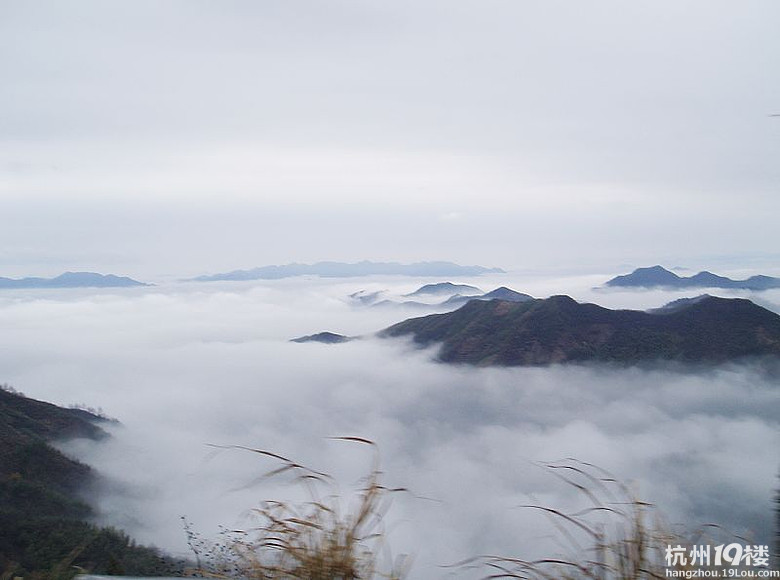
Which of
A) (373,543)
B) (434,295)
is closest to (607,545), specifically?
(373,543)

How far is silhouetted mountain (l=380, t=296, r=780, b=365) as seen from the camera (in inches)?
1945

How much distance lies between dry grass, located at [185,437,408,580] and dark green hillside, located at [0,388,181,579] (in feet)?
1.80

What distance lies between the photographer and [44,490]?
25.7 metres

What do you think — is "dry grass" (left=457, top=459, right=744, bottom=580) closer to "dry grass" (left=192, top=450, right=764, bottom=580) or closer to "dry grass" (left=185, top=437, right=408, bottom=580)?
"dry grass" (left=192, top=450, right=764, bottom=580)

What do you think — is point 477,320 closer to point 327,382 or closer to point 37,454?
point 327,382

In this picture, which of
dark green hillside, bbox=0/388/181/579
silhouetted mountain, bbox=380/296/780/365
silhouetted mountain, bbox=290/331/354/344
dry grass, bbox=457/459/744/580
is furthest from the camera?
silhouetted mountain, bbox=290/331/354/344

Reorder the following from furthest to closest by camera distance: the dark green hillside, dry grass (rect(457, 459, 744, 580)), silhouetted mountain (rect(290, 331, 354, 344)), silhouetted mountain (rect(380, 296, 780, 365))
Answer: silhouetted mountain (rect(290, 331, 354, 344)), silhouetted mountain (rect(380, 296, 780, 365)), the dark green hillside, dry grass (rect(457, 459, 744, 580))

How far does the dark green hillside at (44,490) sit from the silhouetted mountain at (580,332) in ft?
115

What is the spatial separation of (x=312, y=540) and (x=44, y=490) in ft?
86.6

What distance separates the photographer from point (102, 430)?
43.9m

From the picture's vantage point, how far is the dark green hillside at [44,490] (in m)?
7.91

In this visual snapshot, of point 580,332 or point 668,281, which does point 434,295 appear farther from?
point 668,281

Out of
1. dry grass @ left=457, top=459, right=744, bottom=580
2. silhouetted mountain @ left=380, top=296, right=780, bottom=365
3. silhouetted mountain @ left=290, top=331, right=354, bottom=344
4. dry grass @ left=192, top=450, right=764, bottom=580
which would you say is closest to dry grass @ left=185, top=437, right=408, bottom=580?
dry grass @ left=192, top=450, right=764, bottom=580

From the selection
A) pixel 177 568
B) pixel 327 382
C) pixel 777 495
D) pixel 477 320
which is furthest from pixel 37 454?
pixel 477 320
